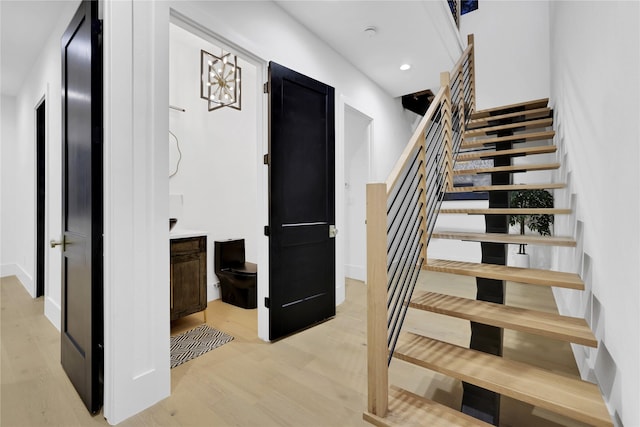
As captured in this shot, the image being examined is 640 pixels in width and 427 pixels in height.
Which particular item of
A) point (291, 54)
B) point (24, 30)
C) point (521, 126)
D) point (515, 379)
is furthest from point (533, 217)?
point (24, 30)

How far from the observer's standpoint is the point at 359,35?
300 cm

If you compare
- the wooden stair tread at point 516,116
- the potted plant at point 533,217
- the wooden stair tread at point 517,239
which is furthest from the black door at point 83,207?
the potted plant at point 533,217

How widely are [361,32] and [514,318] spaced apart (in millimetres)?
2828

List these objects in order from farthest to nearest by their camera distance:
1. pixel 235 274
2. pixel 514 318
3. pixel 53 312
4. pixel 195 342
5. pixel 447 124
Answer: pixel 235 274
pixel 53 312
pixel 195 342
pixel 447 124
pixel 514 318

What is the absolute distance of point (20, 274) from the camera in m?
4.27

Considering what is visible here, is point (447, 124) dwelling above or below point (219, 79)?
below

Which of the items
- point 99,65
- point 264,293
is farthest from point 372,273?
point 99,65

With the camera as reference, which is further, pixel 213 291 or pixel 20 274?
pixel 20 274

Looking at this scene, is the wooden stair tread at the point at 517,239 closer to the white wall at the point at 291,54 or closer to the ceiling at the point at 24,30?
the white wall at the point at 291,54

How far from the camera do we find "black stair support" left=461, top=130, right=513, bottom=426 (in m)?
1.51

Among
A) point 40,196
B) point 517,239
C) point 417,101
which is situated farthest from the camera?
point 417,101

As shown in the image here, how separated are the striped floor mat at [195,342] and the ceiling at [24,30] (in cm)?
293

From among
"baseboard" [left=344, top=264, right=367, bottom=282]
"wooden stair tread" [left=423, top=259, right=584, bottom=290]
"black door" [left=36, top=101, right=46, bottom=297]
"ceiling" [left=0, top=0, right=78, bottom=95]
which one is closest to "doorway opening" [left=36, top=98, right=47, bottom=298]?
"black door" [left=36, top=101, right=46, bottom=297]

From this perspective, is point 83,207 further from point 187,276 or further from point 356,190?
point 356,190
